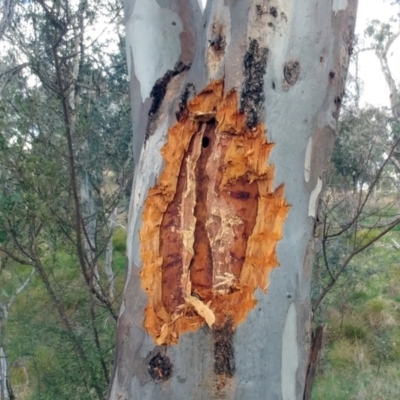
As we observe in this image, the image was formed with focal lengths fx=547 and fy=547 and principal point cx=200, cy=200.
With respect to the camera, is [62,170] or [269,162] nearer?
[269,162]

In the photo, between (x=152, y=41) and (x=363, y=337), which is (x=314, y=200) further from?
(x=363, y=337)

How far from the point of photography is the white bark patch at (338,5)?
120 cm

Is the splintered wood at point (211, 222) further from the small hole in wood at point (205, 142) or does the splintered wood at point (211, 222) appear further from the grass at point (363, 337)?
the grass at point (363, 337)

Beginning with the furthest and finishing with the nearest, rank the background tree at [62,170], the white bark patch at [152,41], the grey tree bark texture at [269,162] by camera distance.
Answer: the background tree at [62,170]
the white bark patch at [152,41]
the grey tree bark texture at [269,162]

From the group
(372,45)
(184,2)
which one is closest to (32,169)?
(184,2)

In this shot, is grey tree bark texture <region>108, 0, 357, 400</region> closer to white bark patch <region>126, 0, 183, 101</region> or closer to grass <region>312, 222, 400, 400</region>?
white bark patch <region>126, 0, 183, 101</region>

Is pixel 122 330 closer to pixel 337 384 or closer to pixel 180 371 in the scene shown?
pixel 180 371

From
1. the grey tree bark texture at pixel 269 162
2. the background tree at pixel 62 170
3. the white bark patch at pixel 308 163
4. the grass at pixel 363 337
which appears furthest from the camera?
the grass at pixel 363 337

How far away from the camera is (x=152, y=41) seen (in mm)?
1374

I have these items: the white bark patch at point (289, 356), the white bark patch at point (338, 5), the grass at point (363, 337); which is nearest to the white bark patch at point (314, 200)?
the white bark patch at point (289, 356)

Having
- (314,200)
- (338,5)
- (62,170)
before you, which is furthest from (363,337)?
(338,5)

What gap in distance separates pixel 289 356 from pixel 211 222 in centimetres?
31

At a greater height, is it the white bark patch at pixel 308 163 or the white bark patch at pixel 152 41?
the white bark patch at pixel 152 41

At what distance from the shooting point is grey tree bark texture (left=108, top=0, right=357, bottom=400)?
104 centimetres
